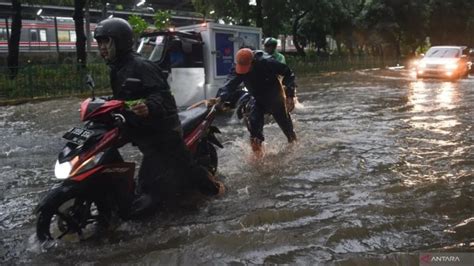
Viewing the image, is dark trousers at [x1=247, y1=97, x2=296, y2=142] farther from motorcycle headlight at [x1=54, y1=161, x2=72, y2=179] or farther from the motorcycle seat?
motorcycle headlight at [x1=54, y1=161, x2=72, y2=179]

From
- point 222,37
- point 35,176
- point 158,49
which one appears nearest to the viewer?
point 35,176

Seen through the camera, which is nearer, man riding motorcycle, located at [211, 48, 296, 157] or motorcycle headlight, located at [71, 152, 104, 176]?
motorcycle headlight, located at [71, 152, 104, 176]

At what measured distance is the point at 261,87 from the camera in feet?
22.1

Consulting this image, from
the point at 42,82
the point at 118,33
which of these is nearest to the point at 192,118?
the point at 118,33

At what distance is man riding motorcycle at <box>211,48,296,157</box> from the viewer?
20.5 ft

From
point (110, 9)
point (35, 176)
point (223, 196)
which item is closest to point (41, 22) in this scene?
point (110, 9)

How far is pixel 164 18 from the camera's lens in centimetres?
2306

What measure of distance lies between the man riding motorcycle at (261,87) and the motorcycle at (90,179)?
2.51 m

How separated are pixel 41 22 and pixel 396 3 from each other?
24242 millimetres

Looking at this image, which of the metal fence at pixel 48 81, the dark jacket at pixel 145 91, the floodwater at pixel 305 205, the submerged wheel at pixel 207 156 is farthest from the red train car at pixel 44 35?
the dark jacket at pixel 145 91

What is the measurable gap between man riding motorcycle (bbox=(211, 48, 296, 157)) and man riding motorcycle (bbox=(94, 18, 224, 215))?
1.93 meters

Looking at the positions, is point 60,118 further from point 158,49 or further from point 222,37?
point 222,37

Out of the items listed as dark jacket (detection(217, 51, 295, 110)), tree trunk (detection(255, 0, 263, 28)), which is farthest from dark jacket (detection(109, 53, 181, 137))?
tree trunk (detection(255, 0, 263, 28))

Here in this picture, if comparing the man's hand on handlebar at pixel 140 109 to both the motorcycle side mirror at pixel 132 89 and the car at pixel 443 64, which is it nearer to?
the motorcycle side mirror at pixel 132 89
